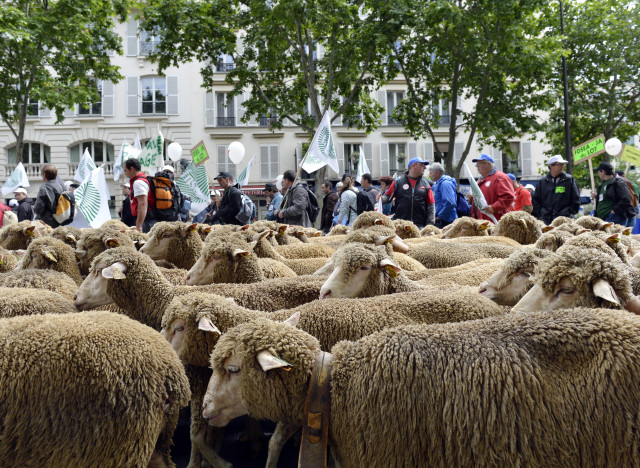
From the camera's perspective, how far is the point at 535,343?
2191 mm

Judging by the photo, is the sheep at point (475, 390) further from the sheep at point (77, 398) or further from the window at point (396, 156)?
the window at point (396, 156)

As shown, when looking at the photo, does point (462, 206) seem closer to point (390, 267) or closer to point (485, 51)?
point (485, 51)

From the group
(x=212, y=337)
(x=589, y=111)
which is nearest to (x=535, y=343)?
(x=212, y=337)

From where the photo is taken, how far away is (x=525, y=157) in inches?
1242

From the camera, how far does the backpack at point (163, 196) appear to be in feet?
25.1

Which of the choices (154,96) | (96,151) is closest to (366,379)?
(154,96)

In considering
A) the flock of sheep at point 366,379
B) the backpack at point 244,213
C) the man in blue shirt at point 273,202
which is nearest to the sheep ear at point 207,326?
the flock of sheep at point 366,379

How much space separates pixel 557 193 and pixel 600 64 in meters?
15.2

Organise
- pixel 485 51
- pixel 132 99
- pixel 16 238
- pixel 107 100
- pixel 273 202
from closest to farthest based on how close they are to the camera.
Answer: pixel 16 238 < pixel 273 202 < pixel 485 51 < pixel 107 100 < pixel 132 99

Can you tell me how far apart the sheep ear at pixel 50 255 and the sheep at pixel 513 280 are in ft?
10.8

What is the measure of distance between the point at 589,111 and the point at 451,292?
21.1 meters

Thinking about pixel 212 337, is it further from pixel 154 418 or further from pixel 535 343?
pixel 535 343

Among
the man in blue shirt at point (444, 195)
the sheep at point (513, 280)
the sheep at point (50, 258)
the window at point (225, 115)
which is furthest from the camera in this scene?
the window at point (225, 115)

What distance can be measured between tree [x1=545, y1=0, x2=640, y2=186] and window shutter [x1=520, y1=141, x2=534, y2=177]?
8881mm
